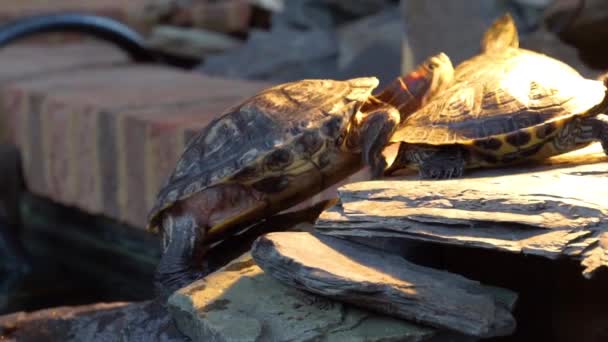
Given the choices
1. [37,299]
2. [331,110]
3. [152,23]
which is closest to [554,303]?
[331,110]

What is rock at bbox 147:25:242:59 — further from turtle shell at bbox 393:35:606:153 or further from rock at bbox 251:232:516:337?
rock at bbox 251:232:516:337

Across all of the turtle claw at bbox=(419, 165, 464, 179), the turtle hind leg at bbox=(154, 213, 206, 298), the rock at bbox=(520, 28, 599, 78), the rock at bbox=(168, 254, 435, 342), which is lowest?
the turtle hind leg at bbox=(154, 213, 206, 298)

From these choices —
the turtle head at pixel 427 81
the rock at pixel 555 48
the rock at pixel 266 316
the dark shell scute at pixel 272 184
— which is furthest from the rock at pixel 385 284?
the rock at pixel 555 48

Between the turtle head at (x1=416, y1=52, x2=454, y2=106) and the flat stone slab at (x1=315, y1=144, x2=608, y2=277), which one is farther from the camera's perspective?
the turtle head at (x1=416, y1=52, x2=454, y2=106)

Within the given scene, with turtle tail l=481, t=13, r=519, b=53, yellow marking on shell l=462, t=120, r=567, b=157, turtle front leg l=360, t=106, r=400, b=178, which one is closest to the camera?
yellow marking on shell l=462, t=120, r=567, b=157

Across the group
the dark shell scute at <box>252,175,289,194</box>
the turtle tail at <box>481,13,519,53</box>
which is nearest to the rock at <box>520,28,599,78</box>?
the turtle tail at <box>481,13,519,53</box>

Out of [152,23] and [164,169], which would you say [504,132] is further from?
[152,23]
